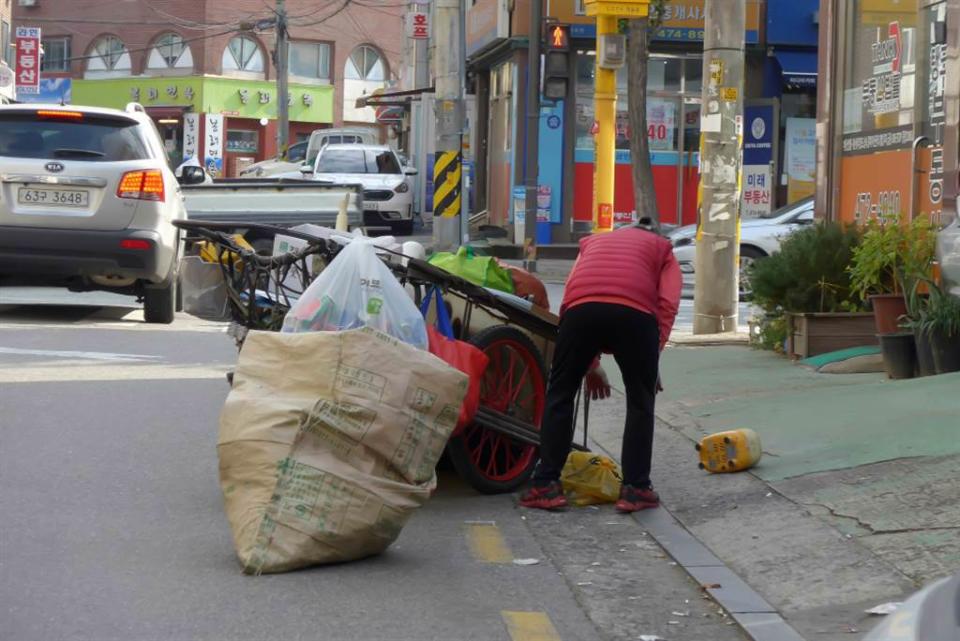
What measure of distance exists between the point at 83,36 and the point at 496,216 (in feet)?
135

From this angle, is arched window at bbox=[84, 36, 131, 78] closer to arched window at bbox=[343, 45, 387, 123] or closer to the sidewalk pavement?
arched window at bbox=[343, 45, 387, 123]

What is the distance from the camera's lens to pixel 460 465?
7777 mm

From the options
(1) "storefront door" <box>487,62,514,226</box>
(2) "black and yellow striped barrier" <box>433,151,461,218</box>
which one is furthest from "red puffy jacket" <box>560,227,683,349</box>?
(1) "storefront door" <box>487,62,514,226</box>

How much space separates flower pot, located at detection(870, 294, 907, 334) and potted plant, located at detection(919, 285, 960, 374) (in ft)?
3.03

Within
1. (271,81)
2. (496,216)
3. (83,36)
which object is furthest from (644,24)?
(83,36)

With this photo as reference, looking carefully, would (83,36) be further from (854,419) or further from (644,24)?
(854,419)

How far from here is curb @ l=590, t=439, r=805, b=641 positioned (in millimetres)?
5609

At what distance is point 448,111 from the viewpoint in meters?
23.4

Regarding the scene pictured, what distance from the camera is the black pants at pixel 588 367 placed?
7.47 metres

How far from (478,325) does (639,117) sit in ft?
53.9

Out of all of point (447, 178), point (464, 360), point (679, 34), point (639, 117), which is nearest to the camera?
point (464, 360)

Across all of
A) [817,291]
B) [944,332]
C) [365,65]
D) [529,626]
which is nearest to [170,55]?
[365,65]

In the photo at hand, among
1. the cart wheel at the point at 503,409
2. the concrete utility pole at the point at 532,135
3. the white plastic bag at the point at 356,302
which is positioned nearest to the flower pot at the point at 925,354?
the cart wheel at the point at 503,409

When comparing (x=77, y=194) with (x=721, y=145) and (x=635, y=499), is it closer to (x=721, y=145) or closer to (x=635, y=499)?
(x=721, y=145)
